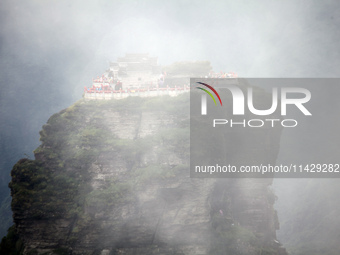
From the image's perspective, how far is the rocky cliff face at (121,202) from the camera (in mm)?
20469

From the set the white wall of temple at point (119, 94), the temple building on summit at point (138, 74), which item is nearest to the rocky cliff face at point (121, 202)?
the white wall of temple at point (119, 94)

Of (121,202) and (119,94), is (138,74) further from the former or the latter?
(121,202)

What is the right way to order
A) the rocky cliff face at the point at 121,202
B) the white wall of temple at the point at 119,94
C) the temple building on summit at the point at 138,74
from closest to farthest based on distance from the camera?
the rocky cliff face at the point at 121,202, the white wall of temple at the point at 119,94, the temple building on summit at the point at 138,74

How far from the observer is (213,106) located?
23781mm

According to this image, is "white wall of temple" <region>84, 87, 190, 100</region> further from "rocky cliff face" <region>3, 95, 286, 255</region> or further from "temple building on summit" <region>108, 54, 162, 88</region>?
"rocky cliff face" <region>3, 95, 286, 255</region>

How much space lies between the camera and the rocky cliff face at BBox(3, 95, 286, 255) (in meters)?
20.5

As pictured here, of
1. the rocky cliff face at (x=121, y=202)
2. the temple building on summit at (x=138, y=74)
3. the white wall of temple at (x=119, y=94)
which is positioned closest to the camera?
the rocky cliff face at (x=121, y=202)

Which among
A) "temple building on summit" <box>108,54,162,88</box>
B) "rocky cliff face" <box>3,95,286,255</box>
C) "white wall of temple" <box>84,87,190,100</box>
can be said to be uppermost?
"temple building on summit" <box>108,54,162,88</box>

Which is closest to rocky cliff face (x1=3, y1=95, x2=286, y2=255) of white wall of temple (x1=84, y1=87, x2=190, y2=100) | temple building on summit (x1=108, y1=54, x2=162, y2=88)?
white wall of temple (x1=84, y1=87, x2=190, y2=100)

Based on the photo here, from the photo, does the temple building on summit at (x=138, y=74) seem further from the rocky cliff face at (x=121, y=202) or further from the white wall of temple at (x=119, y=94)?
the rocky cliff face at (x=121, y=202)

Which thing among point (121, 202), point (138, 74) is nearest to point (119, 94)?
point (138, 74)

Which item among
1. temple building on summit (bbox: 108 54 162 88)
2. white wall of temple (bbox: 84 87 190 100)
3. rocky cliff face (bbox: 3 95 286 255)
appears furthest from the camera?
temple building on summit (bbox: 108 54 162 88)

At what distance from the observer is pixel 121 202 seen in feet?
67.2

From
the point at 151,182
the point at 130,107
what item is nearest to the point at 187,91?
the point at 130,107
